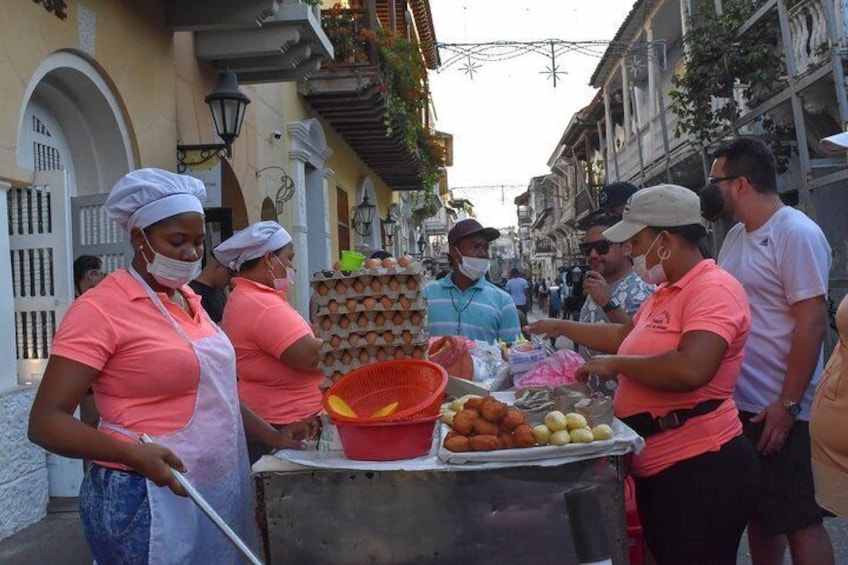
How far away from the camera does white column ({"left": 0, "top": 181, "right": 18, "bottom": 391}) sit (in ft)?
16.1

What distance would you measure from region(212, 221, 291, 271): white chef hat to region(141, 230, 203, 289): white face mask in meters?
1.16

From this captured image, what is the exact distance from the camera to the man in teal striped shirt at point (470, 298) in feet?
15.5

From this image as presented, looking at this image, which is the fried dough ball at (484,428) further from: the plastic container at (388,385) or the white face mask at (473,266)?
the white face mask at (473,266)

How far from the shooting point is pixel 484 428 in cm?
252

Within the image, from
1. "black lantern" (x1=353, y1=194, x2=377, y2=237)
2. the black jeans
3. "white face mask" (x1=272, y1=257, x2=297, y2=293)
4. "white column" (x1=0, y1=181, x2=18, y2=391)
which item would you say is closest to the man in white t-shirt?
the black jeans

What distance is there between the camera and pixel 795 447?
3.18 m

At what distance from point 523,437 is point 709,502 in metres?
0.72

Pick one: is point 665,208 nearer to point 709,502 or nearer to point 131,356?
point 709,502

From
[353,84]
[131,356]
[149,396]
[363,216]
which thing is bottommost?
[149,396]

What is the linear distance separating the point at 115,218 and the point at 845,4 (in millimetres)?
8058

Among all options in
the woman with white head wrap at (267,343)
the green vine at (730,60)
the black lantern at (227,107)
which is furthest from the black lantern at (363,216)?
the woman with white head wrap at (267,343)

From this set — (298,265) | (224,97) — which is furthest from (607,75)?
(224,97)

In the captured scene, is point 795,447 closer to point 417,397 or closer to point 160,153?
point 417,397

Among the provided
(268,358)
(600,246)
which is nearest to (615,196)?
(600,246)
